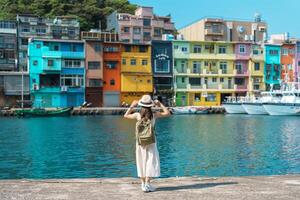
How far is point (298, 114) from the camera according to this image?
58.8 metres

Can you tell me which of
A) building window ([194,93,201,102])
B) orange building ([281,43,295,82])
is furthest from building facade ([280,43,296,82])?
building window ([194,93,201,102])

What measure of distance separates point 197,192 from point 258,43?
7314 centimetres

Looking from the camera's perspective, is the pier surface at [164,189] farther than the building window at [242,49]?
No

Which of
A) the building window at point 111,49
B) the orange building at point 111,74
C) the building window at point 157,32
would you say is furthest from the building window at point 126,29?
the building window at point 111,49

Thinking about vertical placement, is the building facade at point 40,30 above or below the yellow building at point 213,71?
above

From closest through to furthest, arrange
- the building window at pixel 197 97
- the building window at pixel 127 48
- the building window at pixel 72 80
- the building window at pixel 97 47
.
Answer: the building window at pixel 72 80 < the building window at pixel 97 47 < the building window at pixel 127 48 < the building window at pixel 197 97

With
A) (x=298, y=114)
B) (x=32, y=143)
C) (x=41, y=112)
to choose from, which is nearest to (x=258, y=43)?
(x=298, y=114)

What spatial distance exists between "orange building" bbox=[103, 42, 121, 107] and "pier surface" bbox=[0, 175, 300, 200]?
58.4 m

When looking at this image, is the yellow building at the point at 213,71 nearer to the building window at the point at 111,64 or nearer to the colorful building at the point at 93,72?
the building window at the point at 111,64

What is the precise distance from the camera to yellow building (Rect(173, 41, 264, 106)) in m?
72.4

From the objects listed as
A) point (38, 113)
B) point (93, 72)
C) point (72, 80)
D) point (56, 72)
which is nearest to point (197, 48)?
point (93, 72)

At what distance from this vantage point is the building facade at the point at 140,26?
74.4 m

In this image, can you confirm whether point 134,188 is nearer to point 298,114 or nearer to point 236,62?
point 298,114

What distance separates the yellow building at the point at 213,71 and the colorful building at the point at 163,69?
3.31 feet
